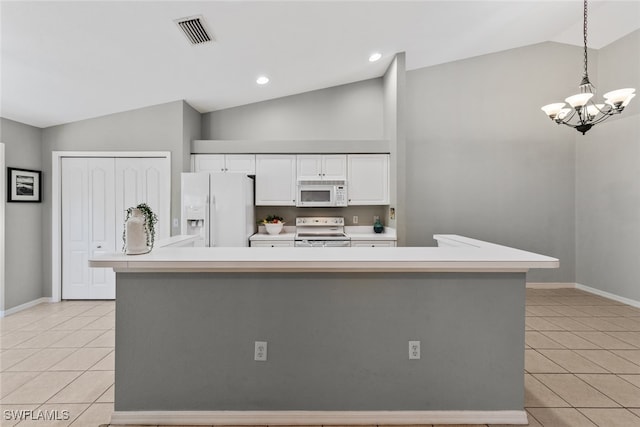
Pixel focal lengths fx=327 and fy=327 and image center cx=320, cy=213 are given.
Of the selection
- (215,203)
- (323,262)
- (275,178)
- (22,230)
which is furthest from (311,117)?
(22,230)

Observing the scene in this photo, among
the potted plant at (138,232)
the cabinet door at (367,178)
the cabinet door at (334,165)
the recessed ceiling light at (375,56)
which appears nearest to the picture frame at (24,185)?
the potted plant at (138,232)

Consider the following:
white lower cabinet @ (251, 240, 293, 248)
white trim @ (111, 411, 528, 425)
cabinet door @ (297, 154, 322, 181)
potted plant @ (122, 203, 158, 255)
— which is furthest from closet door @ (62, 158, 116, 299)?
white trim @ (111, 411, 528, 425)

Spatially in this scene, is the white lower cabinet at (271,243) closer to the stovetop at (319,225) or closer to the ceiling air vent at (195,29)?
the stovetop at (319,225)

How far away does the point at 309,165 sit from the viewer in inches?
191

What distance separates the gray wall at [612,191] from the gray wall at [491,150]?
0.25 m

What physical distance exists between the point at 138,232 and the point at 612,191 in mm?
5929

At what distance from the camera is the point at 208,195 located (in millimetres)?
4219

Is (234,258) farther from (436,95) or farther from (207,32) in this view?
(436,95)

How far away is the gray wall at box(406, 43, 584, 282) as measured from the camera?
5172 mm

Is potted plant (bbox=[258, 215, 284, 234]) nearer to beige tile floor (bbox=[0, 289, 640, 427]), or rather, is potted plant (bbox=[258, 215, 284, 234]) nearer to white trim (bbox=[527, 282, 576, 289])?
beige tile floor (bbox=[0, 289, 640, 427])

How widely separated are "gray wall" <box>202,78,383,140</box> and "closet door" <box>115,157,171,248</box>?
1078 millimetres

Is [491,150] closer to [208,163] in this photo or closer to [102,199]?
[208,163]

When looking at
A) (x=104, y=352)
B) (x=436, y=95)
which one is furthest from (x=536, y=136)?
(x=104, y=352)

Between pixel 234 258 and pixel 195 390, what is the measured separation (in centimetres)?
86
